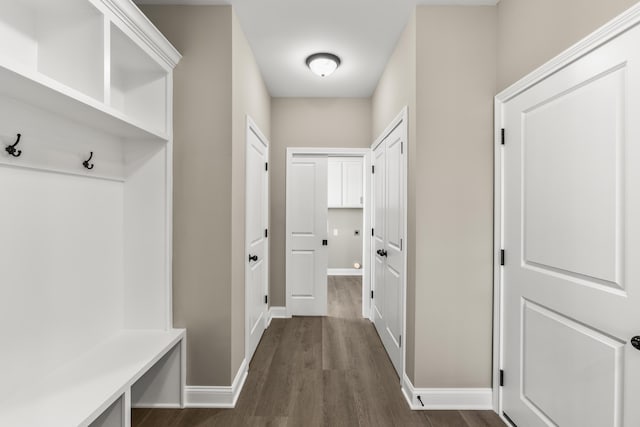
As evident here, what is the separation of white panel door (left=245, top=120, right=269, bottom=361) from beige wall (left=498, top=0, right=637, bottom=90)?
1.83 metres

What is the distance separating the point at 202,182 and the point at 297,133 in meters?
1.89

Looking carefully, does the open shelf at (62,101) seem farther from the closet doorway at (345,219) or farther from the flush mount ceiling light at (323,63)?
the closet doorway at (345,219)

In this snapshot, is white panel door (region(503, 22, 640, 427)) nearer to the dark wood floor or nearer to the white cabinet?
the dark wood floor

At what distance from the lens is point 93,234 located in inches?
70.2

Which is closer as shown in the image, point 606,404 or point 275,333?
point 606,404

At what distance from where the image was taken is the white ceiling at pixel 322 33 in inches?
83.6

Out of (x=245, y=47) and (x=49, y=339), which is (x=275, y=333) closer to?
(x=49, y=339)

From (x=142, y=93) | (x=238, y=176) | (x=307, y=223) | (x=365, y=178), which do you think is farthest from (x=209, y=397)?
(x=365, y=178)

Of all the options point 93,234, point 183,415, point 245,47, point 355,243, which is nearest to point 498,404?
point 183,415

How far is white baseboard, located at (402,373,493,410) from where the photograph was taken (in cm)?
208

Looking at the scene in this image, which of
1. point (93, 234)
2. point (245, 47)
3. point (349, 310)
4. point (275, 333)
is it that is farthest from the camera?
point (349, 310)

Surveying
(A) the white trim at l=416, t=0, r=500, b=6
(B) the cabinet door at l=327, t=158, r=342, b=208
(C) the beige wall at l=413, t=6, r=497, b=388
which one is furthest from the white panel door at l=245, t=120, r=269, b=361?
(B) the cabinet door at l=327, t=158, r=342, b=208

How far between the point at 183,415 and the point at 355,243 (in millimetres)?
4650

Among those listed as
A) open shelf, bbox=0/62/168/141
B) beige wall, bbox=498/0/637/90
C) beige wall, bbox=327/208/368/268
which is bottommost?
beige wall, bbox=327/208/368/268
